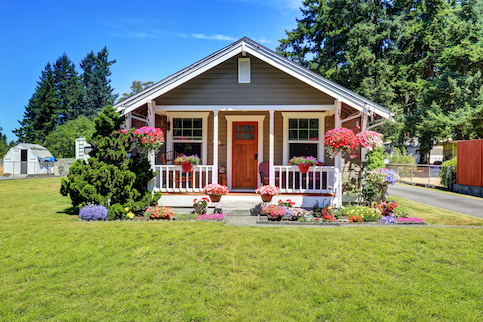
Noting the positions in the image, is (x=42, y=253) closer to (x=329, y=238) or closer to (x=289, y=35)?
(x=329, y=238)

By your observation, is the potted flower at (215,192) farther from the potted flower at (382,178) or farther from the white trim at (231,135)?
the potted flower at (382,178)

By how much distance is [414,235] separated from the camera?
19.4 ft

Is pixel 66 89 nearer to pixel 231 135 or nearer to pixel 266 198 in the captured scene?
pixel 231 135

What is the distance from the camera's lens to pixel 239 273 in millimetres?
4434

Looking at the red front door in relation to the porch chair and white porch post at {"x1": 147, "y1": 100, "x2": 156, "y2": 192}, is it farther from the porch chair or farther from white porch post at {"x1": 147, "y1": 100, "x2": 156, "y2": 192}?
white porch post at {"x1": 147, "y1": 100, "x2": 156, "y2": 192}

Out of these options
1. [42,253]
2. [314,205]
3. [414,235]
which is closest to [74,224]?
[42,253]

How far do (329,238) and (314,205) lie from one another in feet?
9.52

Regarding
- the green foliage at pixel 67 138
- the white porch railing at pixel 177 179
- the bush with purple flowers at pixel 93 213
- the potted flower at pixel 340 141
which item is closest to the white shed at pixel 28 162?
the green foliage at pixel 67 138

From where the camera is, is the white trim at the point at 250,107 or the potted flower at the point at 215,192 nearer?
the potted flower at the point at 215,192

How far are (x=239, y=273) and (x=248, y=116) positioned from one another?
6754 mm

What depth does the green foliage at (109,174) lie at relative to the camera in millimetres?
7465

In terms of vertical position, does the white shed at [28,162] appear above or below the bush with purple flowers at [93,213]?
above

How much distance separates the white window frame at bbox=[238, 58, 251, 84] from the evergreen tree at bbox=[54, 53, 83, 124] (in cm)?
4510

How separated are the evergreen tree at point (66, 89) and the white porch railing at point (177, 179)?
4404cm
